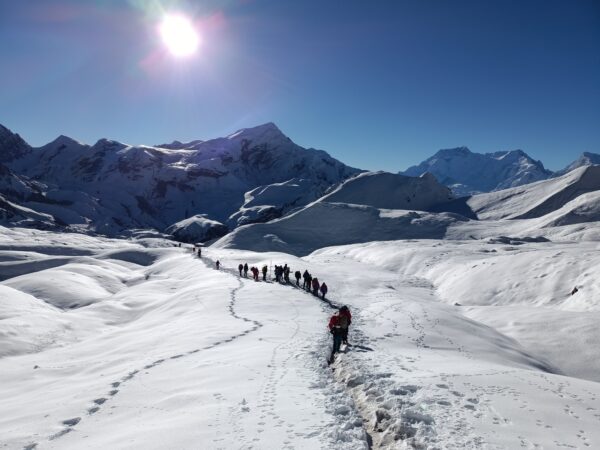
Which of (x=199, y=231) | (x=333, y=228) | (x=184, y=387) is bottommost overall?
(x=184, y=387)

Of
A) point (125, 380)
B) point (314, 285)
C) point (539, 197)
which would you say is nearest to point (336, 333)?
point (125, 380)

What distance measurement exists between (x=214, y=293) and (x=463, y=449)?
2737 cm

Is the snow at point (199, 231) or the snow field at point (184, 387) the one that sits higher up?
the snow at point (199, 231)

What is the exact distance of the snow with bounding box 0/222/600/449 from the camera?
8648 millimetres

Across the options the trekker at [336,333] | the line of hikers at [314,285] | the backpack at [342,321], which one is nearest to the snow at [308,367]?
the trekker at [336,333]

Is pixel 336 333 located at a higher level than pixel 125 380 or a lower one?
higher

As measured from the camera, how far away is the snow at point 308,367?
28.4 ft

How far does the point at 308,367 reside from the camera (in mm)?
13656

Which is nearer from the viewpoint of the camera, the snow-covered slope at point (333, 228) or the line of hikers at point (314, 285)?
the line of hikers at point (314, 285)

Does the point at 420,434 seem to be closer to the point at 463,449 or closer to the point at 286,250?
the point at 463,449

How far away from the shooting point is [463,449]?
7582 millimetres

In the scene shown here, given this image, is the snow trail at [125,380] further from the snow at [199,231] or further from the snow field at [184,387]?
the snow at [199,231]

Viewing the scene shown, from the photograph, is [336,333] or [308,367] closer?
[308,367]

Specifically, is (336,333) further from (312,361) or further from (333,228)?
(333,228)
